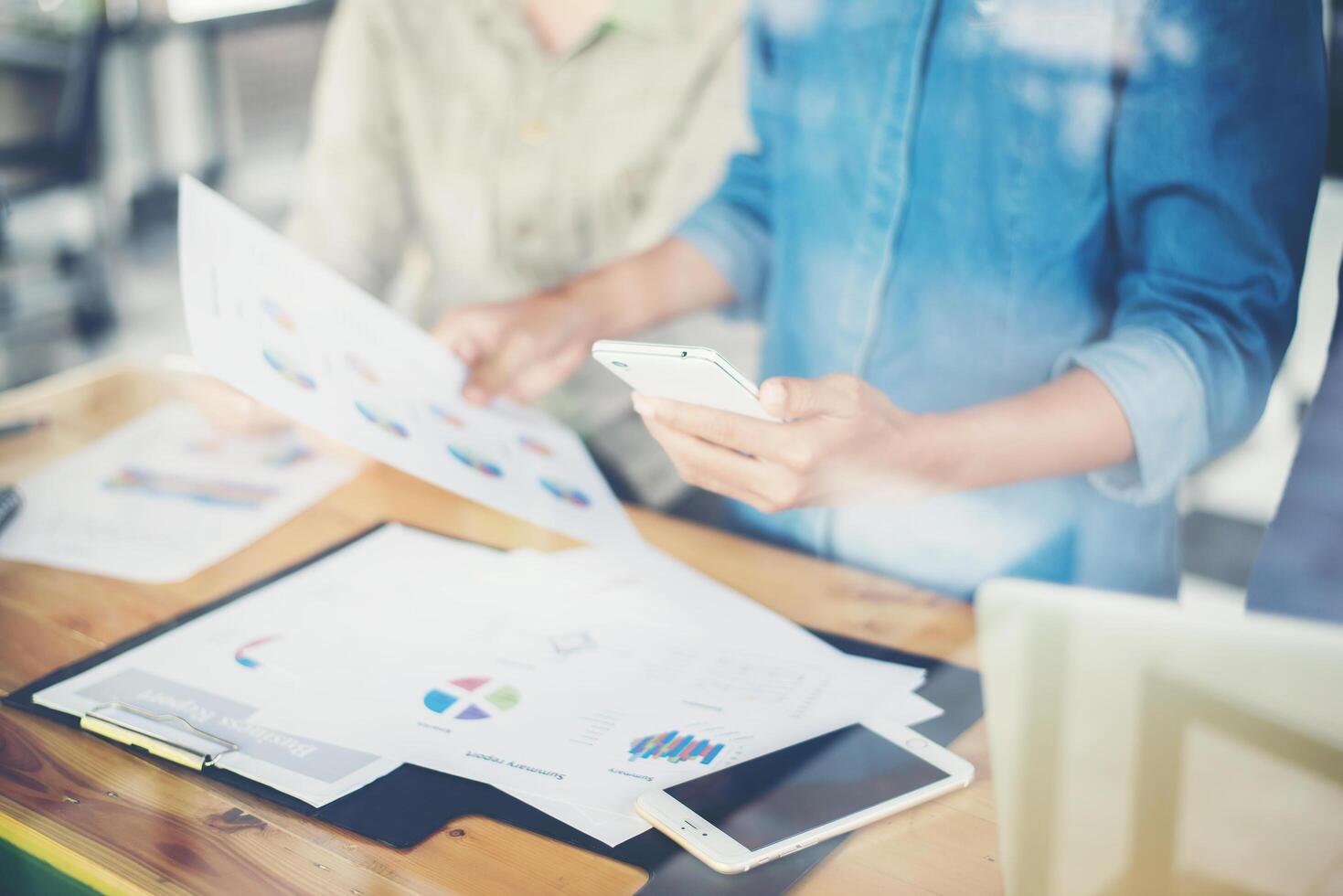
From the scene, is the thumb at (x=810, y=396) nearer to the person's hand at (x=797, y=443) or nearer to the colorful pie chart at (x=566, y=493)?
the person's hand at (x=797, y=443)

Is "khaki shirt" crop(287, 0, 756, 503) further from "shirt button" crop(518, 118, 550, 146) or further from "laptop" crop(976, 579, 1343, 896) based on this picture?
"laptop" crop(976, 579, 1343, 896)

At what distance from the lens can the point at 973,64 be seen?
2.53ft

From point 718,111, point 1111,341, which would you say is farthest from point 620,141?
point 1111,341

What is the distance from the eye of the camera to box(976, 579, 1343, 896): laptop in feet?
1.55

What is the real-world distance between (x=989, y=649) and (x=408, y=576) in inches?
16.4

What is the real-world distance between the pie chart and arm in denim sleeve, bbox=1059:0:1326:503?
442mm

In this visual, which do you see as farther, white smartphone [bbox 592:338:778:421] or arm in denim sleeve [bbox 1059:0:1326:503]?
arm in denim sleeve [bbox 1059:0:1326:503]

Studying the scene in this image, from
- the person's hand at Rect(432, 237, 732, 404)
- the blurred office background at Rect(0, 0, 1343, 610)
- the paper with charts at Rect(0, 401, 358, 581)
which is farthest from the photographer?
the blurred office background at Rect(0, 0, 1343, 610)

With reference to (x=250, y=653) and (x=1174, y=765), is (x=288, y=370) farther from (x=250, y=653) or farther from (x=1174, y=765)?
(x=1174, y=765)

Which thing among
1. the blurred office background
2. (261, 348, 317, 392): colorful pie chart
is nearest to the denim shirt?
(261, 348, 317, 392): colorful pie chart

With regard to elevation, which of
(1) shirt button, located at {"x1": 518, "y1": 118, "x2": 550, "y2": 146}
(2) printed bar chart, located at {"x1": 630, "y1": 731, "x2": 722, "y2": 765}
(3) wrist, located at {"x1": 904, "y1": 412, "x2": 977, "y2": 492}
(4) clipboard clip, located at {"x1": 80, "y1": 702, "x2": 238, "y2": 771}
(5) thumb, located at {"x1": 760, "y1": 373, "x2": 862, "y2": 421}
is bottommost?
(4) clipboard clip, located at {"x1": 80, "y1": 702, "x2": 238, "y2": 771}

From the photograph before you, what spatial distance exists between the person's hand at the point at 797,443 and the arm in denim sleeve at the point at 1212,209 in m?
0.16

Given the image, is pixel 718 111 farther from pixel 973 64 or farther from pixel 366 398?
pixel 366 398

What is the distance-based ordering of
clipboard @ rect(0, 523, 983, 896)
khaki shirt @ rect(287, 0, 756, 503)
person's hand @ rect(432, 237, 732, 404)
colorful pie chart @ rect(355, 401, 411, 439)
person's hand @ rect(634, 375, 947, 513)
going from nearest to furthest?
1. clipboard @ rect(0, 523, 983, 896)
2. person's hand @ rect(634, 375, 947, 513)
3. colorful pie chart @ rect(355, 401, 411, 439)
4. person's hand @ rect(432, 237, 732, 404)
5. khaki shirt @ rect(287, 0, 756, 503)
